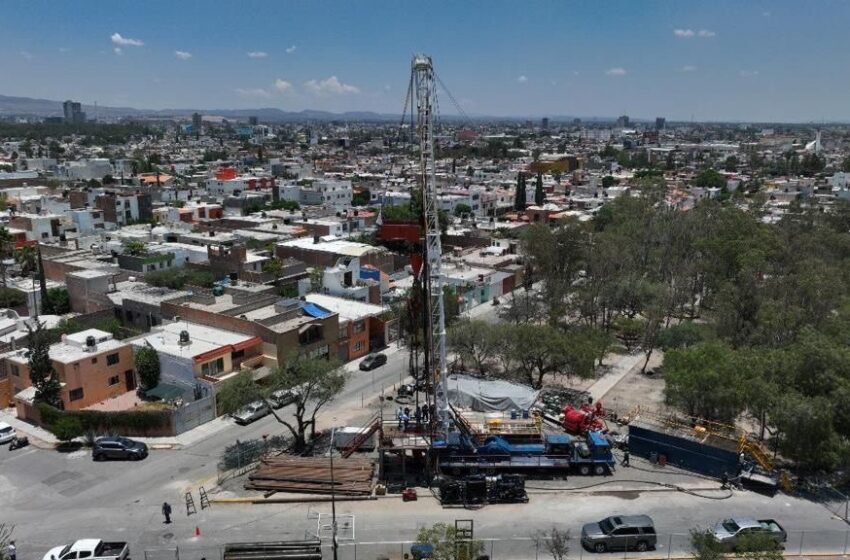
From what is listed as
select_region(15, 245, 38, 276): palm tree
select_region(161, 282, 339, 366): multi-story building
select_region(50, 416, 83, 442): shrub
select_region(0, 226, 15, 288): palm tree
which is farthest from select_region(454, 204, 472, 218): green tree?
select_region(50, 416, 83, 442): shrub

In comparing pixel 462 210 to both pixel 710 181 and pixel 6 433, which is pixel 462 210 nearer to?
pixel 710 181

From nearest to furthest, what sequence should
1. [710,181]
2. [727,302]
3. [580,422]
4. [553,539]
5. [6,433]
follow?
[553,539] < [580,422] < [6,433] < [727,302] < [710,181]

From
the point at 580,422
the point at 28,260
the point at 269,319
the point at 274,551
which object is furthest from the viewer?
the point at 28,260


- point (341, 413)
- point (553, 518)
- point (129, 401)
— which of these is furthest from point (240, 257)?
point (553, 518)

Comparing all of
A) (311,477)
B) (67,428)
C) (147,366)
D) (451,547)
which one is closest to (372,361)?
(147,366)

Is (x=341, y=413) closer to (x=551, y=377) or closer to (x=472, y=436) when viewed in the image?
(x=472, y=436)

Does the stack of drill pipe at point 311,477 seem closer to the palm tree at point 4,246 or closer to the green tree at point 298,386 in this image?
the green tree at point 298,386

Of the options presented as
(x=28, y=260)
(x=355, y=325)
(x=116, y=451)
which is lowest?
(x=116, y=451)
